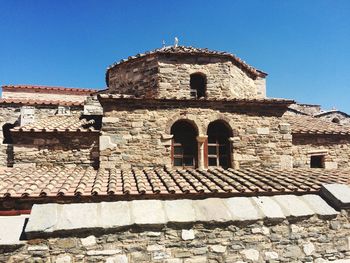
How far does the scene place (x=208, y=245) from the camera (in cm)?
425

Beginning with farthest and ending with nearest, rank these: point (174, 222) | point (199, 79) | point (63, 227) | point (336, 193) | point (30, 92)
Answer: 1. point (30, 92)
2. point (199, 79)
3. point (336, 193)
4. point (174, 222)
5. point (63, 227)

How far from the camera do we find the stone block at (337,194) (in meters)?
4.92

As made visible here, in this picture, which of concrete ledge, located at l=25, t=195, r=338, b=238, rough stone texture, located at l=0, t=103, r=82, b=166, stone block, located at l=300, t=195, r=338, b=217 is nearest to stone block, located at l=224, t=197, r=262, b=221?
concrete ledge, located at l=25, t=195, r=338, b=238

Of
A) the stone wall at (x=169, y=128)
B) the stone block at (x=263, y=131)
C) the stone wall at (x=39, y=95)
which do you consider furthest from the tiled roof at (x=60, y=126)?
the stone wall at (x=39, y=95)

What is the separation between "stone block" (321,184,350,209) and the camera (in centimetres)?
492

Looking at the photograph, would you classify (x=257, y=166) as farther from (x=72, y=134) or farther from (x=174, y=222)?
(x=72, y=134)

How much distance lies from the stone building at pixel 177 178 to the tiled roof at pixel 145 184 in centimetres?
3

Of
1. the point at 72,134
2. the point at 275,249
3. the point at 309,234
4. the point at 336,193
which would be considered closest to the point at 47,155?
the point at 72,134

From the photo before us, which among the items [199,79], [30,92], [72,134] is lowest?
[72,134]

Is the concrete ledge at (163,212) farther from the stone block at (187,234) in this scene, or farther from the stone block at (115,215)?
the stone block at (187,234)

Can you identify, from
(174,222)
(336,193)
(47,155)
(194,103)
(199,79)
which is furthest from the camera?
(199,79)

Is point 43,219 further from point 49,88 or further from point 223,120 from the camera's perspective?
point 49,88

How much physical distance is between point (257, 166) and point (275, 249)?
3858 millimetres

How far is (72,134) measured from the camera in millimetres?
7594
